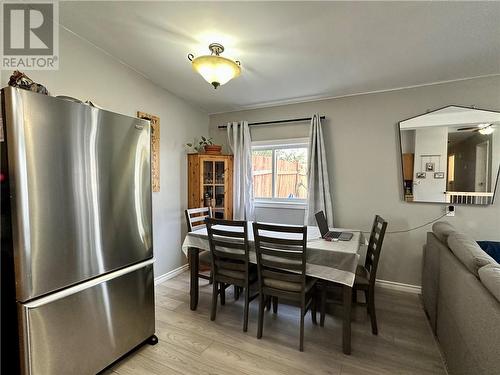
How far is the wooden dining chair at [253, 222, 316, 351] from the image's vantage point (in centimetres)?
181

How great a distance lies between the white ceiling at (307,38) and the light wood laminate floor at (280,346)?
2485 mm

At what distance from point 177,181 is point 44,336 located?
2279 mm

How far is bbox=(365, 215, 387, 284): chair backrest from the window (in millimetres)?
1333

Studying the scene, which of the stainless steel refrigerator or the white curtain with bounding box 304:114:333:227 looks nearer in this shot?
the stainless steel refrigerator

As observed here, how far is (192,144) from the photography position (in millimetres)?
3645

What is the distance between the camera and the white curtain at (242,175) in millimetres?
3646

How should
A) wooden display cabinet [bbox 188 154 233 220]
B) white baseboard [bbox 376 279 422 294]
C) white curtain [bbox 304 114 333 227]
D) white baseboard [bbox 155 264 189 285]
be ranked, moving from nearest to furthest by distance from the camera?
white baseboard [bbox 376 279 422 294] < white baseboard [bbox 155 264 189 285] < white curtain [bbox 304 114 333 227] < wooden display cabinet [bbox 188 154 233 220]

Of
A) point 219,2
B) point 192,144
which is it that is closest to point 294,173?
point 192,144

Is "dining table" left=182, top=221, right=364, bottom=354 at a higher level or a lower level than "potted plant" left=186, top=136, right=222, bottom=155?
lower

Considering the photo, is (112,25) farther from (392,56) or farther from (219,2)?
(392,56)

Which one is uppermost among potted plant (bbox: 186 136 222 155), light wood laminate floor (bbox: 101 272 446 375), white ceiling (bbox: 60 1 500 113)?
white ceiling (bbox: 60 1 500 113)

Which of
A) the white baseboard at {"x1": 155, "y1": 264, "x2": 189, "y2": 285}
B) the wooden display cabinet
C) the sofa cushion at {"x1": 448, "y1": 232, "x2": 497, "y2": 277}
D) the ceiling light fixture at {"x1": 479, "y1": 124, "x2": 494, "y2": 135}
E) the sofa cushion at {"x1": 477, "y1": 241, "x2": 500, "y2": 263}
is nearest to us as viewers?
the sofa cushion at {"x1": 448, "y1": 232, "x2": 497, "y2": 277}

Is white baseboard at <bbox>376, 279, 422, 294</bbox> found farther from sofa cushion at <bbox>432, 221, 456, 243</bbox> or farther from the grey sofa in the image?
sofa cushion at <bbox>432, 221, 456, 243</bbox>

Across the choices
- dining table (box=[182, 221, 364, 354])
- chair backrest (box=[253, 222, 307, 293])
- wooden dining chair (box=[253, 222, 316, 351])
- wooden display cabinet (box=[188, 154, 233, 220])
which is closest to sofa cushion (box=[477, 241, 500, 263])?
dining table (box=[182, 221, 364, 354])
